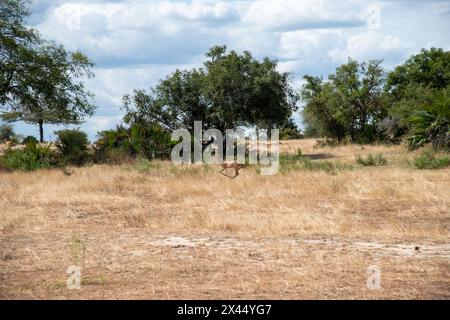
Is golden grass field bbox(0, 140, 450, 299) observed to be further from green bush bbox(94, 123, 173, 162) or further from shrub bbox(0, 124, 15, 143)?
shrub bbox(0, 124, 15, 143)

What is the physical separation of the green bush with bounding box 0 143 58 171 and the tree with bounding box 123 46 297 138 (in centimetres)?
966

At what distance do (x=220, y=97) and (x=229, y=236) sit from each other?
21870 millimetres

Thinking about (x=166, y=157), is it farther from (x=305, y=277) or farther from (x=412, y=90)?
(x=305, y=277)

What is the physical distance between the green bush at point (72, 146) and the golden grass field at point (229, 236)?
620 cm

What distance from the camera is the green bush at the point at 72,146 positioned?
23.1 m

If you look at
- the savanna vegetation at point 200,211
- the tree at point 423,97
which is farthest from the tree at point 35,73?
the tree at point 423,97

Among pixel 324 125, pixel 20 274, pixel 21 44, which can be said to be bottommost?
pixel 20 274

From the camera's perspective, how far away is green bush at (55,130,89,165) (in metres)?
23.1

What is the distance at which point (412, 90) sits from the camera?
113 ft

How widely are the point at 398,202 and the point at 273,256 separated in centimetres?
541

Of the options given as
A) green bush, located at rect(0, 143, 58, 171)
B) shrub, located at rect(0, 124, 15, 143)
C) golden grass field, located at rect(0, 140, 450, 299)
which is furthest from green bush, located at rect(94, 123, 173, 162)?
shrub, located at rect(0, 124, 15, 143)

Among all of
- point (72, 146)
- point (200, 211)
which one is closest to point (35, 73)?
point (72, 146)

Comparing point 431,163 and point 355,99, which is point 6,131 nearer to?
point 355,99

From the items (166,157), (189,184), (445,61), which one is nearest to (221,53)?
(166,157)
